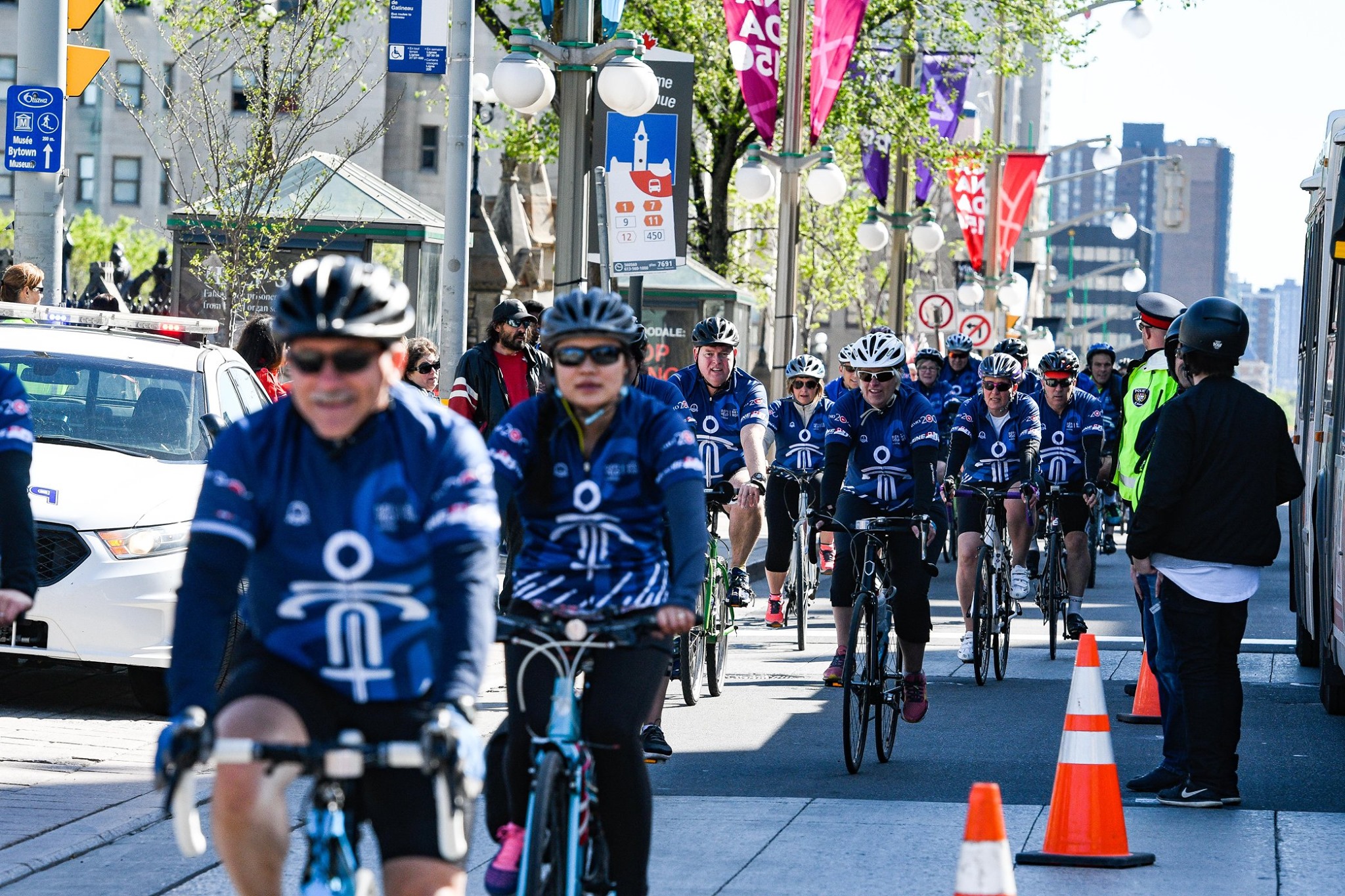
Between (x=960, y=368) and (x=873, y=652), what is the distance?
11580mm

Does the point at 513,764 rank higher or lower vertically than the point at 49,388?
lower

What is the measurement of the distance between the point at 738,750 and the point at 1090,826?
2.76m

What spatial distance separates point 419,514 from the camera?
395cm

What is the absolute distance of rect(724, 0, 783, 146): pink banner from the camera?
19406 mm

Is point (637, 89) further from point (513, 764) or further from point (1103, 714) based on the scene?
point (513, 764)

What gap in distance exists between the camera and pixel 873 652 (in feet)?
29.3

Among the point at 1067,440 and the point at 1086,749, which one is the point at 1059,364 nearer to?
the point at 1067,440

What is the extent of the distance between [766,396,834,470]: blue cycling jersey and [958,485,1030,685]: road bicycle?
2.25m

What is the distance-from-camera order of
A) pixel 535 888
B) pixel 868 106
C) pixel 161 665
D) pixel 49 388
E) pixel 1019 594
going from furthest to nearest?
pixel 868 106, pixel 1019 594, pixel 49 388, pixel 161 665, pixel 535 888

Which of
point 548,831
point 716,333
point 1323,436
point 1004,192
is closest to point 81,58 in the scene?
point 716,333

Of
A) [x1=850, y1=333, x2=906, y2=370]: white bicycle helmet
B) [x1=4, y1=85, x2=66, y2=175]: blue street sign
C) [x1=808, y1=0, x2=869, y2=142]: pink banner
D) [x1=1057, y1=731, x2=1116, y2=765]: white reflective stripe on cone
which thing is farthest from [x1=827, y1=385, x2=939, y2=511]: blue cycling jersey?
[x1=808, y1=0, x2=869, y2=142]: pink banner

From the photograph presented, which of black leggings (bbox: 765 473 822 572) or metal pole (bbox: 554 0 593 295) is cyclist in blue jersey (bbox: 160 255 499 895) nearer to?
metal pole (bbox: 554 0 593 295)

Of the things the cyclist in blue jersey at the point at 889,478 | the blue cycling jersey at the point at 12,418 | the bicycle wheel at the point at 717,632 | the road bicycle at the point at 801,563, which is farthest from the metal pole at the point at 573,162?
the blue cycling jersey at the point at 12,418

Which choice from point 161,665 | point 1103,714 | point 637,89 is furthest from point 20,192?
point 1103,714
